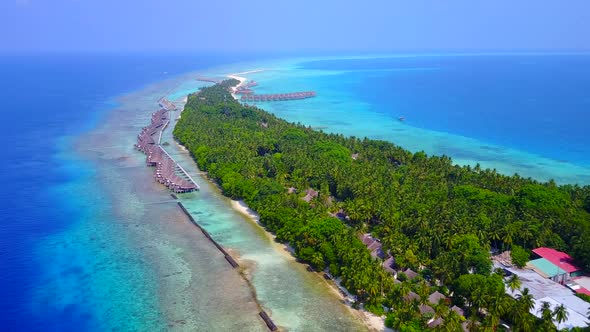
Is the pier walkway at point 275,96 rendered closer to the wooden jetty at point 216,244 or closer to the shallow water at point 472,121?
the shallow water at point 472,121

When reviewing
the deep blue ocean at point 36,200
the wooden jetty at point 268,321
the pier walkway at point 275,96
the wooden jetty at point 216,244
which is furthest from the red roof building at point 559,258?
the pier walkway at point 275,96

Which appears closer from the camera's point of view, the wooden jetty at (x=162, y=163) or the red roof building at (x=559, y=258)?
the red roof building at (x=559, y=258)

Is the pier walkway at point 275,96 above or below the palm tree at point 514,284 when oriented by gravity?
below

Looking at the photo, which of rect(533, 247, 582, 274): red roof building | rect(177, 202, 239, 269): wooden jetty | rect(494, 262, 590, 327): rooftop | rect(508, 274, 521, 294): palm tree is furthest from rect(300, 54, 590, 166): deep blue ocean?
rect(177, 202, 239, 269): wooden jetty

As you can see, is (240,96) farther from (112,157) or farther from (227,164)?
(227,164)

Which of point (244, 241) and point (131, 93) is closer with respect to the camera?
point (244, 241)

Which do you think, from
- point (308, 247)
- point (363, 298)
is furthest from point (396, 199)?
point (363, 298)
